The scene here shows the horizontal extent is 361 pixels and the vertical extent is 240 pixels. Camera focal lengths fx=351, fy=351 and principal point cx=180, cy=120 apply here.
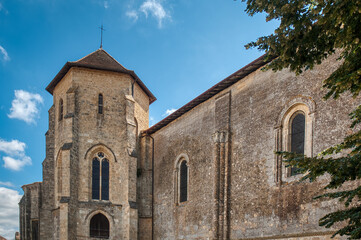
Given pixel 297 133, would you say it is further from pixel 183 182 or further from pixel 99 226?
pixel 99 226

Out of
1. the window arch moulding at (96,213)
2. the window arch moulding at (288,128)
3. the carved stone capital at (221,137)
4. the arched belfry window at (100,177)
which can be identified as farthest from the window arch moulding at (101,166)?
the window arch moulding at (288,128)

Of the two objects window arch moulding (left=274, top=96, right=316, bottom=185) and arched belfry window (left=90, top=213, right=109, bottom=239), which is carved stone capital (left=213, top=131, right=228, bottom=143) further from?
arched belfry window (left=90, top=213, right=109, bottom=239)

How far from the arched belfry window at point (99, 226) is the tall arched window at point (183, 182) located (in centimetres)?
441

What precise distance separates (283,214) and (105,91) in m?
12.6

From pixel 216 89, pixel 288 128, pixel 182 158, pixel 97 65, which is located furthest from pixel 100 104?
pixel 288 128

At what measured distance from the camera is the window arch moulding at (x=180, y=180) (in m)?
17.3

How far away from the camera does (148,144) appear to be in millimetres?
21375

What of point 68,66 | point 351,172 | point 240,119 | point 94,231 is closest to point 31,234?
point 94,231

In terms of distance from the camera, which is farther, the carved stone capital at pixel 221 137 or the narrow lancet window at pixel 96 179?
the narrow lancet window at pixel 96 179

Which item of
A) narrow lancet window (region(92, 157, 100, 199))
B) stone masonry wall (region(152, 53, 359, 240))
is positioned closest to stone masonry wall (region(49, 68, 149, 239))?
narrow lancet window (region(92, 157, 100, 199))

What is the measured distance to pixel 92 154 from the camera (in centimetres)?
1933

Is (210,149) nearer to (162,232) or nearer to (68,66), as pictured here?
(162,232)

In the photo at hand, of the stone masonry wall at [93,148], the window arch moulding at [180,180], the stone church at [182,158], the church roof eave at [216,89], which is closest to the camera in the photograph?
the stone church at [182,158]

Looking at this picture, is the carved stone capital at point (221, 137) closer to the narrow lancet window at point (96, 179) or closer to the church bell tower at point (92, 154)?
the church bell tower at point (92, 154)
